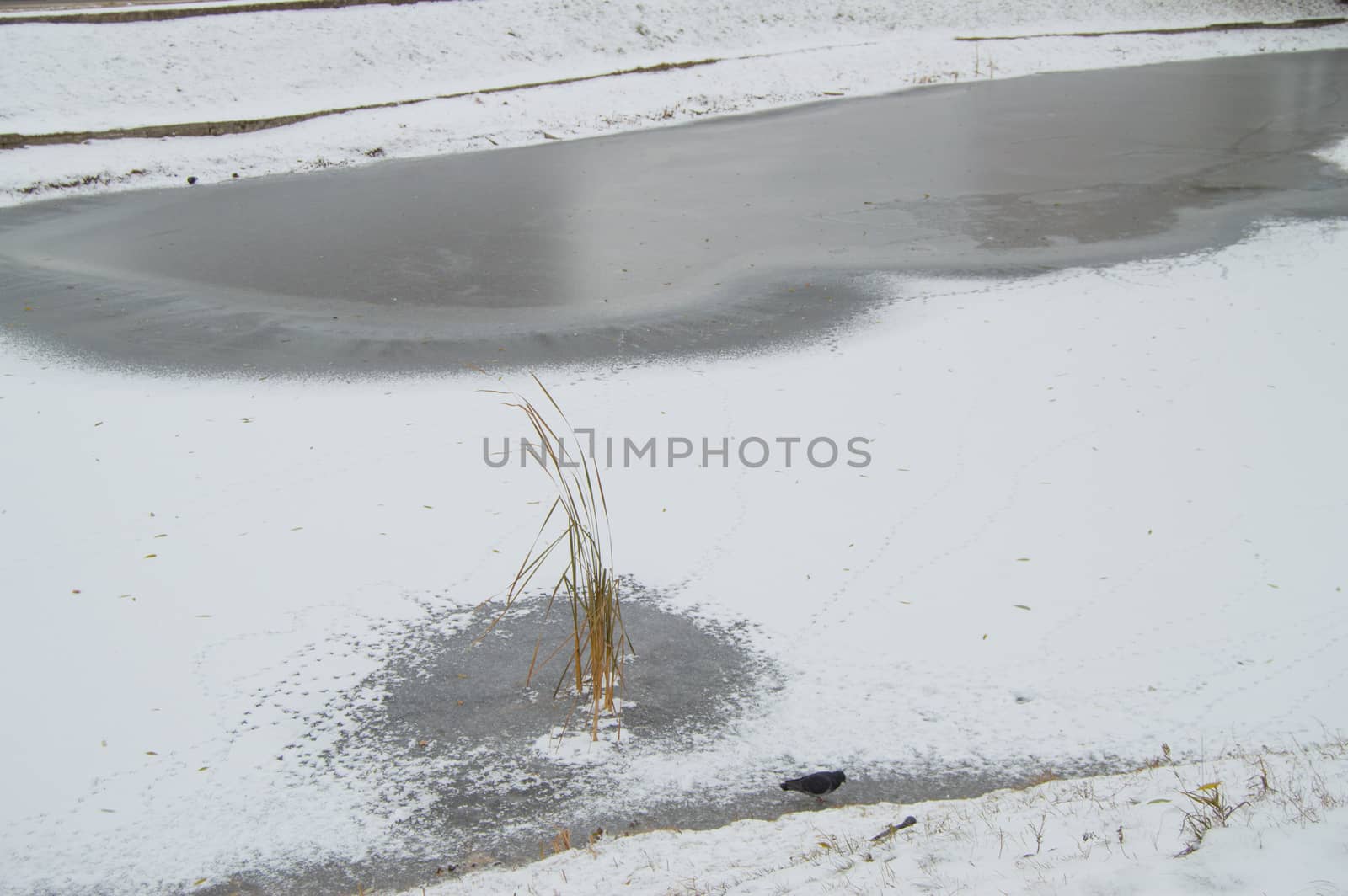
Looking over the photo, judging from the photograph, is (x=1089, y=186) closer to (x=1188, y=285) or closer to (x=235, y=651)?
(x=1188, y=285)

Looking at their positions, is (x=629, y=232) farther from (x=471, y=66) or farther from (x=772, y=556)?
(x=471, y=66)

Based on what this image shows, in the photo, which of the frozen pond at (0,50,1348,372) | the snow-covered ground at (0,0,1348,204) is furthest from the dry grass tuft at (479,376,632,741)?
the snow-covered ground at (0,0,1348,204)

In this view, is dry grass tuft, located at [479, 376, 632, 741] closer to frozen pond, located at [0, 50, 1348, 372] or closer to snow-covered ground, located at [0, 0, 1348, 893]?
snow-covered ground, located at [0, 0, 1348, 893]

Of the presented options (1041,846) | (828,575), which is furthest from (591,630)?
(1041,846)

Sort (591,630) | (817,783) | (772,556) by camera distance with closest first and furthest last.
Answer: (817,783), (591,630), (772,556)

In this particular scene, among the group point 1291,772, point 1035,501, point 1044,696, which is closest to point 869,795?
point 1044,696

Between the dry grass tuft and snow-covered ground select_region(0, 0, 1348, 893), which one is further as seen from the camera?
the dry grass tuft

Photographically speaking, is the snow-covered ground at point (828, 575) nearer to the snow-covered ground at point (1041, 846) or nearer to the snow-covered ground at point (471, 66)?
the snow-covered ground at point (1041, 846)
